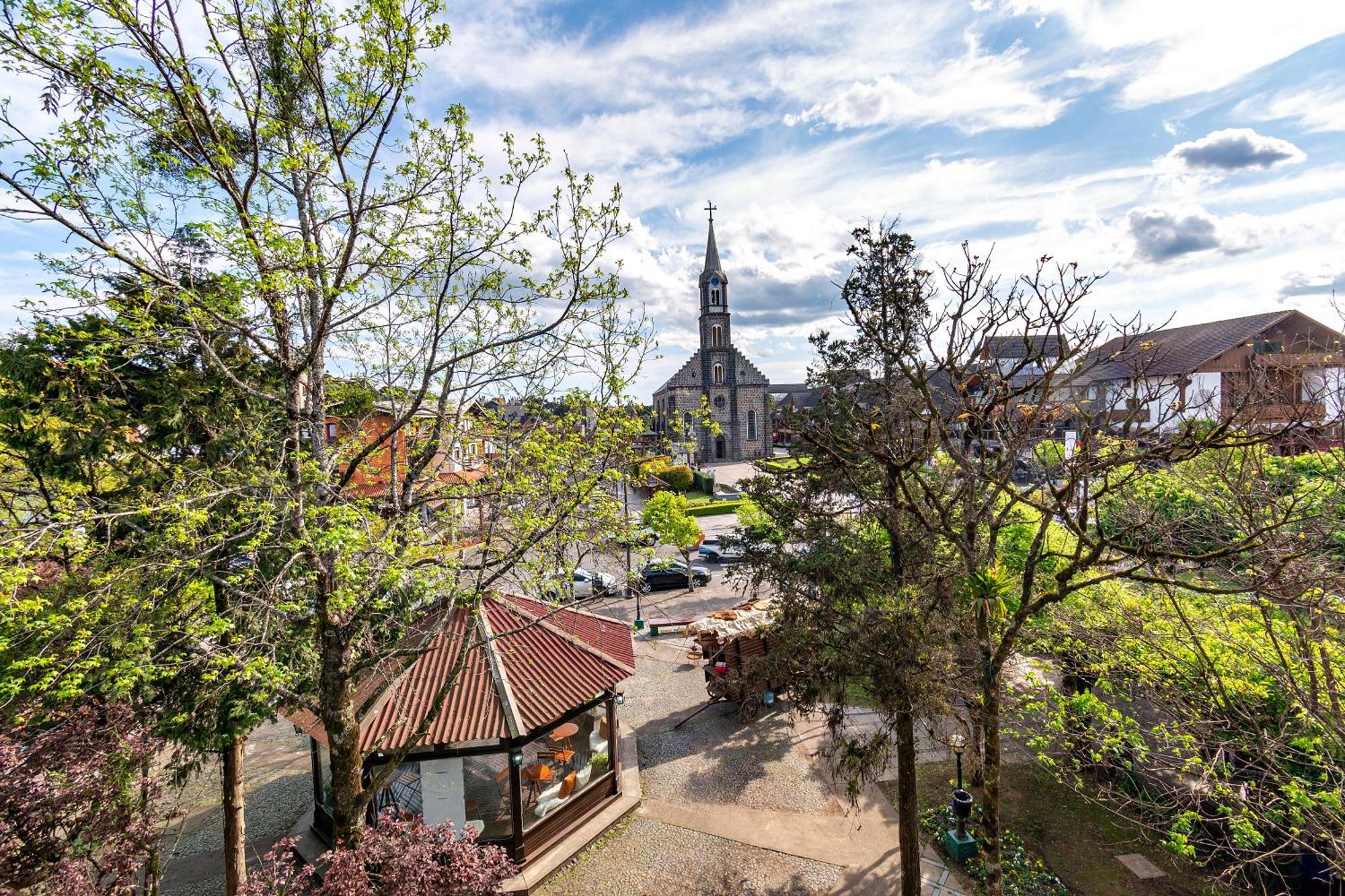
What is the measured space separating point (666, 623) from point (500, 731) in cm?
1228

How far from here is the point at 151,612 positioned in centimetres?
720

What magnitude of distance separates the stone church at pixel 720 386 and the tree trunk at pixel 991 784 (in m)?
51.4

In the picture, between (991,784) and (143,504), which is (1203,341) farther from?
(143,504)

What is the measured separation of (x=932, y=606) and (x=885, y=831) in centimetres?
560

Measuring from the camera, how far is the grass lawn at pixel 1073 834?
371 inches

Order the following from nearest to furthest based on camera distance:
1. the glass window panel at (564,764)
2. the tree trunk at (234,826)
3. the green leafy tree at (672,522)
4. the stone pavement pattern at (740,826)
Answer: the tree trunk at (234,826), the stone pavement pattern at (740,826), the glass window panel at (564,764), the green leafy tree at (672,522)

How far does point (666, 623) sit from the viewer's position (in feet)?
72.0

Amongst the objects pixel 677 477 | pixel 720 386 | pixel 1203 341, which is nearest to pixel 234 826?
pixel 677 477

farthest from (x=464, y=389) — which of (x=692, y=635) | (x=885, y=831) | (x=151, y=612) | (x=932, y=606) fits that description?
(x=692, y=635)

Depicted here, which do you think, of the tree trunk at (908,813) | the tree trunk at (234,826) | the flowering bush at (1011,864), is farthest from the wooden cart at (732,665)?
the tree trunk at (234,826)

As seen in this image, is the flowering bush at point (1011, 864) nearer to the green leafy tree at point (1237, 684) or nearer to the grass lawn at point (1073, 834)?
the grass lawn at point (1073, 834)

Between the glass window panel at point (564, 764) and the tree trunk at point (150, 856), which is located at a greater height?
the tree trunk at point (150, 856)

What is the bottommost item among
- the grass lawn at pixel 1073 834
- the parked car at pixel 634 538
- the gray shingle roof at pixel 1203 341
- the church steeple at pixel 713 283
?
the grass lawn at pixel 1073 834

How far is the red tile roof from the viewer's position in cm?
998
